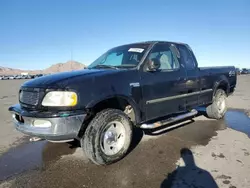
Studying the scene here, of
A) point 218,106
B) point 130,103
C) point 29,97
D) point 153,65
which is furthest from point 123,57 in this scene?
point 218,106

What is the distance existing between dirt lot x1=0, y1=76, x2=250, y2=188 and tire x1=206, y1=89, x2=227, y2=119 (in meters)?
1.05

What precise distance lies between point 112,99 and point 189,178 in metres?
1.67

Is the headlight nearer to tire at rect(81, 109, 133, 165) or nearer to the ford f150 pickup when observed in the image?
the ford f150 pickup

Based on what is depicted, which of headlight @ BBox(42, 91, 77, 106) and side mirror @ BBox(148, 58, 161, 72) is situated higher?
side mirror @ BBox(148, 58, 161, 72)

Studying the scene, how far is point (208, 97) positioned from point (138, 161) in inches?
125

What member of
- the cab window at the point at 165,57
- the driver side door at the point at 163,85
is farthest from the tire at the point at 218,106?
the cab window at the point at 165,57

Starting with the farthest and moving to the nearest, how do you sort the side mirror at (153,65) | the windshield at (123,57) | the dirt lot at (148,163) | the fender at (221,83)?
the fender at (221,83)
the windshield at (123,57)
the side mirror at (153,65)
the dirt lot at (148,163)

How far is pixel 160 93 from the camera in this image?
446 cm

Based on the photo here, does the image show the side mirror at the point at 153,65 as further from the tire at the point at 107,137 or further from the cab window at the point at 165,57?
the tire at the point at 107,137

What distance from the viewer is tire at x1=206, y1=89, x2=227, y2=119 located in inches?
254

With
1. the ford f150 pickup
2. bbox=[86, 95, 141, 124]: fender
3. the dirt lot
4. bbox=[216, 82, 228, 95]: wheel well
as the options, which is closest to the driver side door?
the ford f150 pickup

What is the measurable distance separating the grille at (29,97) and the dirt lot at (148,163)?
1078mm

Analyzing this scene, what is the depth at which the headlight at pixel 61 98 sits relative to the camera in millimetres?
3257

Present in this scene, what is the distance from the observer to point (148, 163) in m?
3.72
